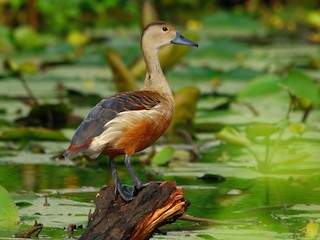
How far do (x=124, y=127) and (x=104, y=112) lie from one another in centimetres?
10

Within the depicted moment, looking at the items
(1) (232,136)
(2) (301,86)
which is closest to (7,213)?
(1) (232,136)

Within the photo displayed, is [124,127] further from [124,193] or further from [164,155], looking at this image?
[164,155]

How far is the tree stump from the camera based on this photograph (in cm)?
379

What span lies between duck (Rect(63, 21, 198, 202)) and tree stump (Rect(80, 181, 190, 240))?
0.21 feet

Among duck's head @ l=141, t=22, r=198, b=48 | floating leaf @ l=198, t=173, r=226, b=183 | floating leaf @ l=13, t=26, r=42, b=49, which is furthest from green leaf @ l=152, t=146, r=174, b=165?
floating leaf @ l=13, t=26, r=42, b=49

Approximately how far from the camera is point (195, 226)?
4.44 m

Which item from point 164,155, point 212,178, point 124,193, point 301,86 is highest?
point 301,86

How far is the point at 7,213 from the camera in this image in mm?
4336

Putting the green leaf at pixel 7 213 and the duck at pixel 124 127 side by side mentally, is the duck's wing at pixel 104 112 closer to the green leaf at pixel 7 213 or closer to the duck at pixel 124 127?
the duck at pixel 124 127

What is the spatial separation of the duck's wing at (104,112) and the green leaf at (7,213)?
57cm

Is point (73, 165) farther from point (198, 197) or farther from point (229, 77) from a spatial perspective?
point (229, 77)

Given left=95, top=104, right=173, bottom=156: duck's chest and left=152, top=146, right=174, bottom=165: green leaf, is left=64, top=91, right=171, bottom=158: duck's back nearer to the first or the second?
left=95, top=104, right=173, bottom=156: duck's chest

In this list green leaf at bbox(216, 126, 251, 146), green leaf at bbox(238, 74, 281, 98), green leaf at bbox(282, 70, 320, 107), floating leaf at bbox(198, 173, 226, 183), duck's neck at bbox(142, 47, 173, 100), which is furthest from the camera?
green leaf at bbox(238, 74, 281, 98)

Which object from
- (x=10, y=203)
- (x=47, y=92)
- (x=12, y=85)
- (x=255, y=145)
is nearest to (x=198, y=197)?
(x=10, y=203)
